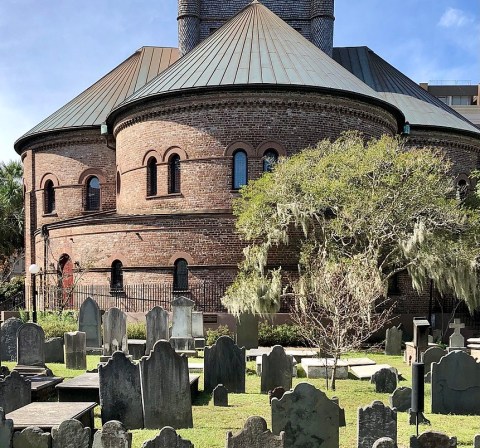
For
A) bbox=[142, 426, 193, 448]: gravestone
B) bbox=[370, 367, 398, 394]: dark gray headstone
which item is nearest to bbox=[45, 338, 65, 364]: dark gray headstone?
bbox=[370, 367, 398, 394]: dark gray headstone

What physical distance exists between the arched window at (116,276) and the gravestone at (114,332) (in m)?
7.80

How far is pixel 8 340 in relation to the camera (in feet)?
54.2

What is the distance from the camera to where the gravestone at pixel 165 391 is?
9.55m

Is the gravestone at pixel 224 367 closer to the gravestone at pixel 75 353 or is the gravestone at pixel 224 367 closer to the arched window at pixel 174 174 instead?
the gravestone at pixel 75 353

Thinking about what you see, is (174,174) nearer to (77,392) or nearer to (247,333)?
(247,333)

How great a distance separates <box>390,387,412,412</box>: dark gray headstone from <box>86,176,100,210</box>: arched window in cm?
2262

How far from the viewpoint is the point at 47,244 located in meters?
28.3

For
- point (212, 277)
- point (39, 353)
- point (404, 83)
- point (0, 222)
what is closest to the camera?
point (39, 353)

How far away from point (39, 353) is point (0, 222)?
29.4 metres

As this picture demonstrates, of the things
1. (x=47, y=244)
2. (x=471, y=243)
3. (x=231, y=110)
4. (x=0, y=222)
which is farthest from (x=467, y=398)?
(x=0, y=222)

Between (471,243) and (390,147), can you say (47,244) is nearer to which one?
(390,147)

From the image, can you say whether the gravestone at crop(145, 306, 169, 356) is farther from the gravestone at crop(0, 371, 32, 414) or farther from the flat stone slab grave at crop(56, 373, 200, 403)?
the gravestone at crop(0, 371, 32, 414)

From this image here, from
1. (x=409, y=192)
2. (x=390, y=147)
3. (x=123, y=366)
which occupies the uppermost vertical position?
(x=390, y=147)

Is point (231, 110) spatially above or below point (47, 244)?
above
